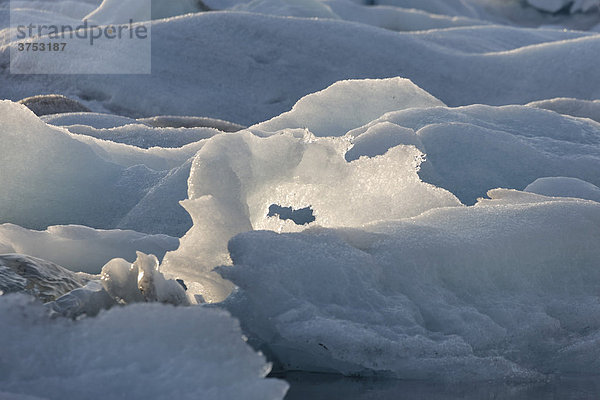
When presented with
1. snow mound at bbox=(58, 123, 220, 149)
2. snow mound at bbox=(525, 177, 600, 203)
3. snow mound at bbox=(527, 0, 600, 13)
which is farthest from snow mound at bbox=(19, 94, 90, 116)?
snow mound at bbox=(527, 0, 600, 13)

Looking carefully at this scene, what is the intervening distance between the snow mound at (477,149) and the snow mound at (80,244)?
0.85 m

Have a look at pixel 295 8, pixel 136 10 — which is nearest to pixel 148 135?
pixel 136 10

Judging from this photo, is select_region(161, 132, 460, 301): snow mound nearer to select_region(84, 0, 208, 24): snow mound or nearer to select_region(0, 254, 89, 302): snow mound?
select_region(0, 254, 89, 302): snow mound

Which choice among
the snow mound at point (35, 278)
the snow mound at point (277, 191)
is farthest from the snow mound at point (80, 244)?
the snow mound at point (277, 191)

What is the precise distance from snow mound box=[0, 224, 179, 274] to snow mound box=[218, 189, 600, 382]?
0.77 m

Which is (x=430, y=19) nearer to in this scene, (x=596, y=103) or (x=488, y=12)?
(x=488, y=12)

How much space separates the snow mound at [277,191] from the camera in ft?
6.64

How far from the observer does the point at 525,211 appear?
2.32 meters

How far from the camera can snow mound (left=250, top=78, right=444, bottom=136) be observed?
384 centimetres

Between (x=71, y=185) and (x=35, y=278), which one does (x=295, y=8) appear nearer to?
(x=71, y=185)

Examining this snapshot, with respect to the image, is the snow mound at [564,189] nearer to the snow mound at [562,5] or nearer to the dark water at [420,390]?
the dark water at [420,390]

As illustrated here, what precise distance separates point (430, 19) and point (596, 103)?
6382 millimetres

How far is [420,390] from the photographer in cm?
177

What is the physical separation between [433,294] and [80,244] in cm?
110
